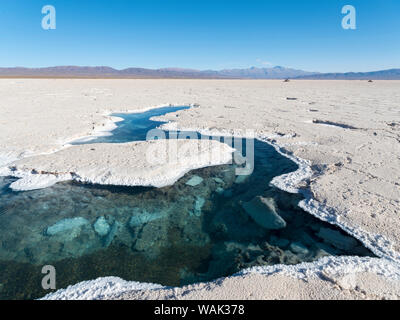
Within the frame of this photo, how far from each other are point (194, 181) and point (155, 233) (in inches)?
60.6

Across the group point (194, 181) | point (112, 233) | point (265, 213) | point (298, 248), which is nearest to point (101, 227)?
point (112, 233)

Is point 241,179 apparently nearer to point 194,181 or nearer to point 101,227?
point 194,181

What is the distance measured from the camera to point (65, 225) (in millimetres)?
3441

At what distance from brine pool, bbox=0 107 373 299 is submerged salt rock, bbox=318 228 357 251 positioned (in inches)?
0.4

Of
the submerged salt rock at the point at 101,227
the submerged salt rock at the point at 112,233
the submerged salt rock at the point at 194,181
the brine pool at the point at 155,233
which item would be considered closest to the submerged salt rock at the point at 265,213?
the brine pool at the point at 155,233

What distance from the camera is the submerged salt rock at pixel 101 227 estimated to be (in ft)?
10.8

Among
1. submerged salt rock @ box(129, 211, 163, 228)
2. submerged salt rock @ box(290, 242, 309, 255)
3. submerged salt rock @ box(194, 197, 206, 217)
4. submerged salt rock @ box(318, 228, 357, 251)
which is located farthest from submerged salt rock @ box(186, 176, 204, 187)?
submerged salt rock @ box(318, 228, 357, 251)

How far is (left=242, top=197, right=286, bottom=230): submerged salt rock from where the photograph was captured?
3396 mm

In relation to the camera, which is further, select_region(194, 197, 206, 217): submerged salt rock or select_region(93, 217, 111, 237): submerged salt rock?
select_region(194, 197, 206, 217): submerged salt rock

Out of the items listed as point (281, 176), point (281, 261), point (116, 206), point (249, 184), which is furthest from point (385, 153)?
point (116, 206)

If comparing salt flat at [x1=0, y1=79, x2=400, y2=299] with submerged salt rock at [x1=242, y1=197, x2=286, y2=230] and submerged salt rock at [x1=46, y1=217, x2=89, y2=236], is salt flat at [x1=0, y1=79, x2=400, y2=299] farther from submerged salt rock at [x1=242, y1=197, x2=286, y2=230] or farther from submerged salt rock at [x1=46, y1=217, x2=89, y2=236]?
submerged salt rock at [x1=46, y1=217, x2=89, y2=236]
